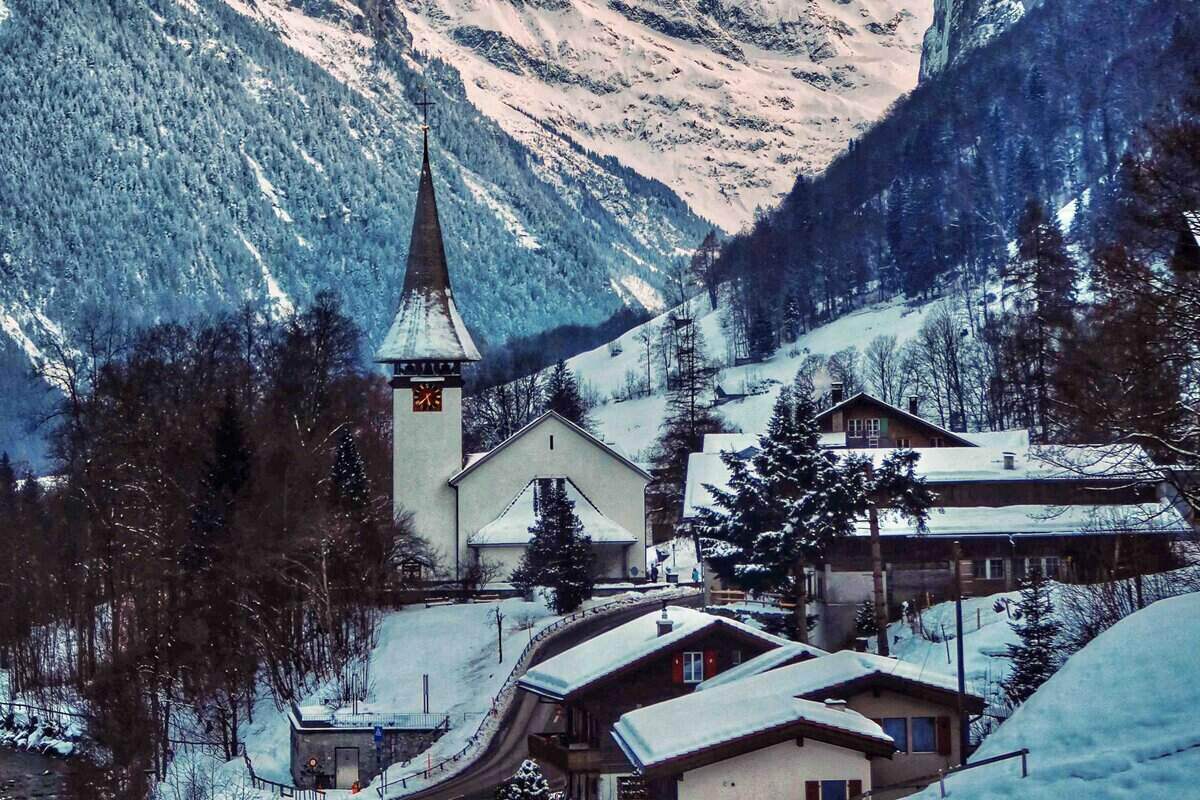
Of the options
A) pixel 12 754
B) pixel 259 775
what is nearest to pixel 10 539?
pixel 12 754

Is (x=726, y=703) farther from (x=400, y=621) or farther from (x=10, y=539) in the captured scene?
(x=10, y=539)

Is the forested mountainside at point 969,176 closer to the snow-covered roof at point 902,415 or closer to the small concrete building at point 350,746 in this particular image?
the snow-covered roof at point 902,415

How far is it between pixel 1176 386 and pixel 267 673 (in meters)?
40.2

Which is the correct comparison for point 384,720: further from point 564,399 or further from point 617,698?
point 564,399

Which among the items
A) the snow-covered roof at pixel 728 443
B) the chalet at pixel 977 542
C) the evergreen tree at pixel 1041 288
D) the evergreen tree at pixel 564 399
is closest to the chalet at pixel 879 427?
the snow-covered roof at pixel 728 443

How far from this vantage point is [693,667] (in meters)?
43.2

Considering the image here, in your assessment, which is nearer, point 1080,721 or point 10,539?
point 1080,721

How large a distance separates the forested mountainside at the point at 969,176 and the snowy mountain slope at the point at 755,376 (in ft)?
11.9

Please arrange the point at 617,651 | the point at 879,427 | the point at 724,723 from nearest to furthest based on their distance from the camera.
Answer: the point at 724,723 < the point at 617,651 < the point at 879,427

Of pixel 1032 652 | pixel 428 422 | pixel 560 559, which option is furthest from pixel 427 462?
pixel 1032 652

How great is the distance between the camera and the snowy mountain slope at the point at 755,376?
132750 millimetres

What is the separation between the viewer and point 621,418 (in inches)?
5738

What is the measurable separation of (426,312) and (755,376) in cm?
6760

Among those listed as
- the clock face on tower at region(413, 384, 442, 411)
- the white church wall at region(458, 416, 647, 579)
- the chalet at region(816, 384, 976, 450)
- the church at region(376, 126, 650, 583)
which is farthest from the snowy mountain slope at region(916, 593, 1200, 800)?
the clock face on tower at region(413, 384, 442, 411)
